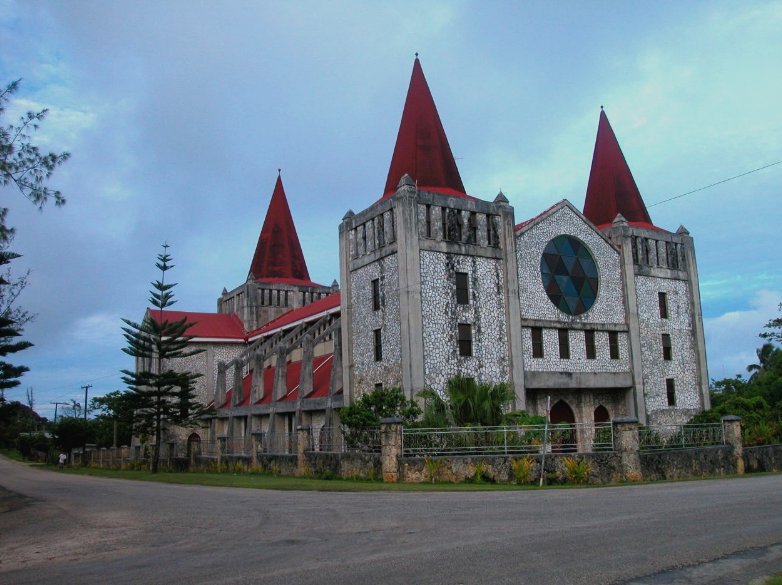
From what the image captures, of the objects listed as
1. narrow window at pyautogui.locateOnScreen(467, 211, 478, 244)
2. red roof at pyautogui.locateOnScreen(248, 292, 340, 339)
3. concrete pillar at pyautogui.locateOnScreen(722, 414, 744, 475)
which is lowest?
concrete pillar at pyautogui.locateOnScreen(722, 414, 744, 475)

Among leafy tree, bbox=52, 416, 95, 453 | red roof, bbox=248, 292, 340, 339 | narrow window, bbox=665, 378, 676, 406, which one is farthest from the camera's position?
leafy tree, bbox=52, 416, 95, 453

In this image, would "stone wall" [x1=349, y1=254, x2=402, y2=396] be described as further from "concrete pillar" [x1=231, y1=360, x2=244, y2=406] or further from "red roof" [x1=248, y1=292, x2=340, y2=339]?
"concrete pillar" [x1=231, y1=360, x2=244, y2=406]

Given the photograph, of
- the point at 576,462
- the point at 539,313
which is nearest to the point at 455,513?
the point at 576,462

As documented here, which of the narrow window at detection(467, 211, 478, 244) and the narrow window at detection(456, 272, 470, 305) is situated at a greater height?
the narrow window at detection(467, 211, 478, 244)

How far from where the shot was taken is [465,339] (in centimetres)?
2469

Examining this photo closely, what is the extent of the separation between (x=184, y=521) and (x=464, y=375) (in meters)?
13.7

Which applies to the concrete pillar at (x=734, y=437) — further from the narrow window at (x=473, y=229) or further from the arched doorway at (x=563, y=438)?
the narrow window at (x=473, y=229)


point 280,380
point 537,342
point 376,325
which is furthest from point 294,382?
point 537,342

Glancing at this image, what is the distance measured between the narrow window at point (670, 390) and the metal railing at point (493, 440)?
34.4 feet

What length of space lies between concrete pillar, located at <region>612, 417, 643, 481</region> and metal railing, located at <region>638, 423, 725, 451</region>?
152 cm

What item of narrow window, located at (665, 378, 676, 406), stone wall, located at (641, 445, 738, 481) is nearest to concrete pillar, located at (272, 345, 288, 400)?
narrow window, located at (665, 378, 676, 406)

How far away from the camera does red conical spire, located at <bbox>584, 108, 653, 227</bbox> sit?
31219 mm

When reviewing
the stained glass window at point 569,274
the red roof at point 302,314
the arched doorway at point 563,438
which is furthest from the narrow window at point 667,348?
the red roof at point 302,314

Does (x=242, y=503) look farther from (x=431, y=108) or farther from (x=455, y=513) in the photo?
(x=431, y=108)
